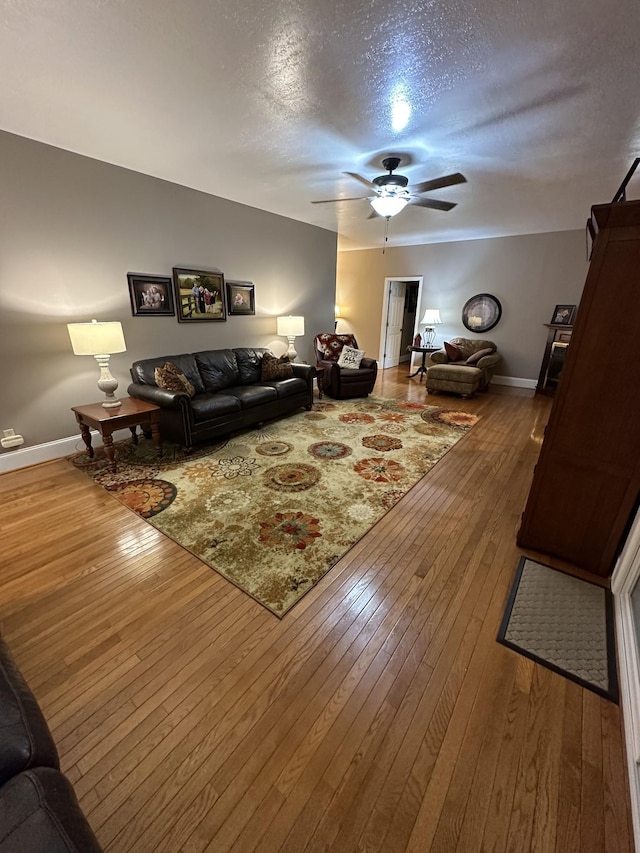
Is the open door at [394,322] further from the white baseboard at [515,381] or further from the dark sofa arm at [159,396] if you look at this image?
the dark sofa arm at [159,396]

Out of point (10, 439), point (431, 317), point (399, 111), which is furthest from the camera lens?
point (431, 317)

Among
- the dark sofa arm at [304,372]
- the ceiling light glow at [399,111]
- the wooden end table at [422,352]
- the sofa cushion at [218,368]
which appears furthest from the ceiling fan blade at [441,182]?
the wooden end table at [422,352]

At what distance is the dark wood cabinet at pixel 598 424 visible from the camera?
5.52ft

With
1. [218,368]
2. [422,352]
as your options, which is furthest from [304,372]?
[422,352]

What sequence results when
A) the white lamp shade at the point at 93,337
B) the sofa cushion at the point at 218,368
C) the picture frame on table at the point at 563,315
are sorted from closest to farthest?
the white lamp shade at the point at 93,337
the sofa cushion at the point at 218,368
the picture frame on table at the point at 563,315

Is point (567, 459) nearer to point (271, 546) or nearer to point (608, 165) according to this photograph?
point (271, 546)

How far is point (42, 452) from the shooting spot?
10.8ft

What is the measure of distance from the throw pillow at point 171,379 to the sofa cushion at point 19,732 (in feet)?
9.40

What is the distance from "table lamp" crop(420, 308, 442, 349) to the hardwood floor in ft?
18.6

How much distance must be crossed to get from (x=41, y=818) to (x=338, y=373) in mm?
5060

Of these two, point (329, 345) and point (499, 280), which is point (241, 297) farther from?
point (499, 280)

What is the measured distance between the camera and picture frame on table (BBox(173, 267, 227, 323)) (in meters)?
4.08

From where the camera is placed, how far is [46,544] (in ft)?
7.29

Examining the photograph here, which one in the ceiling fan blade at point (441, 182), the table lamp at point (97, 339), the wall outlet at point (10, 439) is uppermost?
the ceiling fan blade at point (441, 182)
